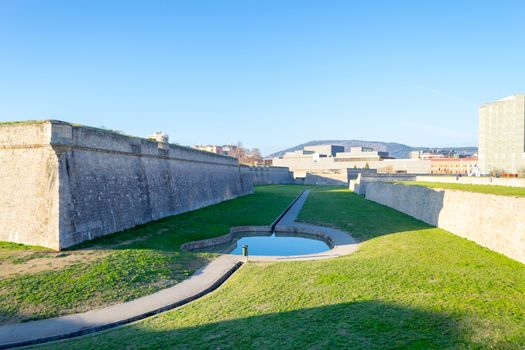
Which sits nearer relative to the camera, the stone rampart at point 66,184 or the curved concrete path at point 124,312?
the curved concrete path at point 124,312

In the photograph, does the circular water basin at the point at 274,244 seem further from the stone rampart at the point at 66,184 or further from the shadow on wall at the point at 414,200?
the shadow on wall at the point at 414,200

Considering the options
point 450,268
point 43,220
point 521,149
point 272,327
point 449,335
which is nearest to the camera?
point 449,335

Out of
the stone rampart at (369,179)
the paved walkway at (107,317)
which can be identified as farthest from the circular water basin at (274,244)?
the stone rampart at (369,179)

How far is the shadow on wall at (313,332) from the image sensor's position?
23.1 ft

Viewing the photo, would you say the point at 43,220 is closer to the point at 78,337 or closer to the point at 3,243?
the point at 3,243

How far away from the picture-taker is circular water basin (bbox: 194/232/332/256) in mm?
18606

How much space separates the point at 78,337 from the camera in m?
8.39

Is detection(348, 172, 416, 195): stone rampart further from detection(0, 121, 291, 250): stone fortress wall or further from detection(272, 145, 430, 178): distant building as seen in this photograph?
detection(0, 121, 291, 250): stone fortress wall

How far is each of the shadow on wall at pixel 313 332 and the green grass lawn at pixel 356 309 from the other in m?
0.02

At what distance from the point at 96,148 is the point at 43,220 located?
4.79 meters

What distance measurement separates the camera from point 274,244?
20.7 m

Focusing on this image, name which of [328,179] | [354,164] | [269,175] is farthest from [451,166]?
[269,175]

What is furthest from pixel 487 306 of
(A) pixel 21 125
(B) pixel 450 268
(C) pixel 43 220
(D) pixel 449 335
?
(A) pixel 21 125

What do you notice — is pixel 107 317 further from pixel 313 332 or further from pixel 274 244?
pixel 274 244
